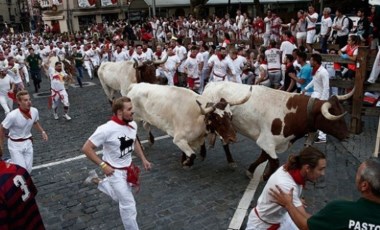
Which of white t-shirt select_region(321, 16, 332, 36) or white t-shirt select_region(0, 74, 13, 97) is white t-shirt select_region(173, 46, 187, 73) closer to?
white t-shirt select_region(321, 16, 332, 36)

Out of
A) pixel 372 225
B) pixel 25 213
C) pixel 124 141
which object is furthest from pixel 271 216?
pixel 25 213

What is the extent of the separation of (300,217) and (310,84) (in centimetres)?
616

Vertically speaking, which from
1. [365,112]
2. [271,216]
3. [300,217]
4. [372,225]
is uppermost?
[372,225]

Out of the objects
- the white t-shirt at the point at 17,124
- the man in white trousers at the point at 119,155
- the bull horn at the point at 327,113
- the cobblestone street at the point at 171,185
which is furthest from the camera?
the white t-shirt at the point at 17,124

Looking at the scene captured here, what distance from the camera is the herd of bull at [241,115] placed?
6.75 meters

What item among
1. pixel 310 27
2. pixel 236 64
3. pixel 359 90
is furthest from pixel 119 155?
pixel 310 27

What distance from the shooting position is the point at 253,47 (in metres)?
16.9

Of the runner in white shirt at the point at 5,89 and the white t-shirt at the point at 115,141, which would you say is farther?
the runner in white shirt at the point at 5,89

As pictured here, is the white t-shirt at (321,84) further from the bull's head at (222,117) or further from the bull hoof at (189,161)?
the bull hoof at (189,161)

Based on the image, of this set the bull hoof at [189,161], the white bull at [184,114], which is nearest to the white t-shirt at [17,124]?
the white bull at [184,114]

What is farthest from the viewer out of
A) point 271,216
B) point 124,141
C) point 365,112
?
point 365,112

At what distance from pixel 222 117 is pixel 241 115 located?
0.59 m

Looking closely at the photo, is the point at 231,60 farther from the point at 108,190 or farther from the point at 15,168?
the point at 15,168

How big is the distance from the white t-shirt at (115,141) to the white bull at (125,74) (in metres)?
6.88
